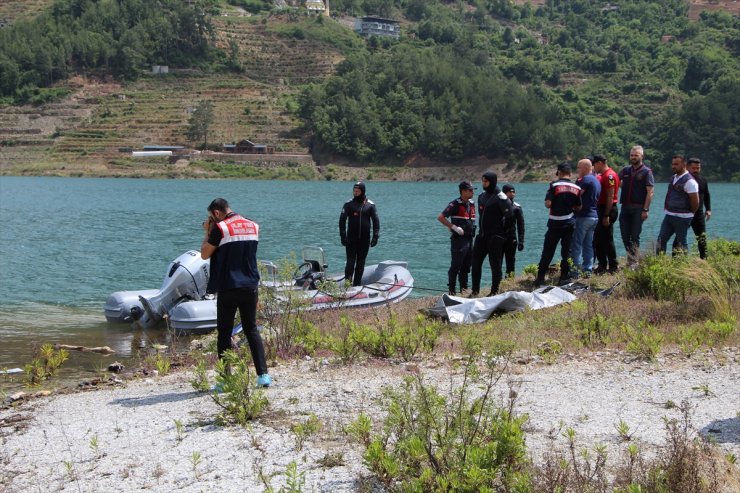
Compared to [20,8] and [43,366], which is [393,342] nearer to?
[43,366]

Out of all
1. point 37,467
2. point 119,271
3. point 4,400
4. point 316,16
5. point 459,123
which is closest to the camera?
point 37,467

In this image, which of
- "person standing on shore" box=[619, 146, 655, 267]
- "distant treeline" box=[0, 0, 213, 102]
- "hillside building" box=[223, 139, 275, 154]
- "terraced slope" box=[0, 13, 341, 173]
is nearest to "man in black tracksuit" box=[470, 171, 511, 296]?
"person standing on shore" box=[619, 146, 655, 267]

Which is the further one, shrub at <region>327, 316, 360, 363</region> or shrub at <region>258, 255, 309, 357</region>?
shrub at <region>258, 255, 309, 357</region>

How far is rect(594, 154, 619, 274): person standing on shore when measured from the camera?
1288 centimetres

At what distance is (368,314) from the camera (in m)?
12.1

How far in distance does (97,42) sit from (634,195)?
146316 mm

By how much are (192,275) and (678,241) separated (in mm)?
7146

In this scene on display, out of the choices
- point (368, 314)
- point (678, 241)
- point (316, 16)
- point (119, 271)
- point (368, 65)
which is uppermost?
point (316, 16)

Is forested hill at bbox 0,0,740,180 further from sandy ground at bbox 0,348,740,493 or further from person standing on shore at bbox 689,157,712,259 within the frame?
sandy ground at bbox 0,348,740,493

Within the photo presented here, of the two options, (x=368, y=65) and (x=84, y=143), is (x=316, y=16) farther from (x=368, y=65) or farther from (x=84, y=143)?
(x=84, y=143)

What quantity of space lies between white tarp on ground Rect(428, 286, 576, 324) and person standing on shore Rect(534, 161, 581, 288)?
4.63 ft

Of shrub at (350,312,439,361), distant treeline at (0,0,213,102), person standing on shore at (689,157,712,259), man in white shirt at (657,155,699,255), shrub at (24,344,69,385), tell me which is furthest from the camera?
distant treeline at (0,0,213,102)

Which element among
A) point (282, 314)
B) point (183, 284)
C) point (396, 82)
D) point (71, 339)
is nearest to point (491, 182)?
point (282, 314)

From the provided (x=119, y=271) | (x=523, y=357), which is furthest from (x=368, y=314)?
(x=119, y=271)
